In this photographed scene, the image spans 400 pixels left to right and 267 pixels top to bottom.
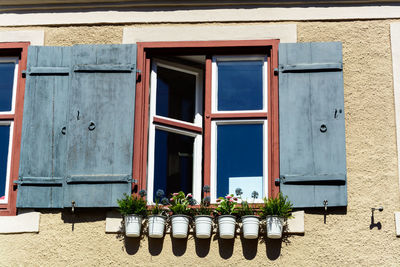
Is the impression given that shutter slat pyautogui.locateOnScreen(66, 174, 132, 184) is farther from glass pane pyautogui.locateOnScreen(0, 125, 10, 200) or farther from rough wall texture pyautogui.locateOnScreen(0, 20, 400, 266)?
glass pane pyautogui.locateOnScreen(0, 125, 10, 200)

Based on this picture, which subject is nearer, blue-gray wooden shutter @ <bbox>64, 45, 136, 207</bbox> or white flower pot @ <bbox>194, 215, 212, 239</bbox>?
white flower pot @ <bbox>194, 215, 212, 239</bbox>

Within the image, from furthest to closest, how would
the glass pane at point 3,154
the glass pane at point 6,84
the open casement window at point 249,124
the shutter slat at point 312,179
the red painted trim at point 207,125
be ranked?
the glass pane at point 6,84, the glass pane at point 3,154, the red painted trim at point 207,125, the open casement window at point 249,124, the shutter slat at point 312,179

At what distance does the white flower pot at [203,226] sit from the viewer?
7.92 metres

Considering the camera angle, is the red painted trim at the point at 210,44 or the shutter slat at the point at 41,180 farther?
the red painted trim at the point at 210,44

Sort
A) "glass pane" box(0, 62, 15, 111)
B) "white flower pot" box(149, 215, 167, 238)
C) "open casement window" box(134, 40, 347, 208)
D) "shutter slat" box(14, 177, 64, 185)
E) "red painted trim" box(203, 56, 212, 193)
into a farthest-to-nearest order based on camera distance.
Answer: "glass pane" box(0, 62, 15, 111) < "red painted trim" box(203, 56, 212, 193) < "shutter slat" box(14, 177, 64, 185) < "open casement window" box(134, 40, 347, 208) < "white flower pot" box(149, 215, 167, 238)

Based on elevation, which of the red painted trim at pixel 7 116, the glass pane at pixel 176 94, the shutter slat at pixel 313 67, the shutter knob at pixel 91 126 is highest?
the shutter slat at pixel 313 67

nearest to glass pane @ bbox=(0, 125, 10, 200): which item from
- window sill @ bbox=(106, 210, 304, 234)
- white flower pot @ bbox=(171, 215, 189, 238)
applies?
window sill @ bbox=(106, 210, 304, 234)

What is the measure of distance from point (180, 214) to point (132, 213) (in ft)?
1.34

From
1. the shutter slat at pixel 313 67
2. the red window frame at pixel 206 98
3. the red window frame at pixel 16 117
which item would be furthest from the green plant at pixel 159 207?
the shutter slat at pixel 313 67

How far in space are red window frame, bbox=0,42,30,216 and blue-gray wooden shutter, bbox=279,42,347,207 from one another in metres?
2.36

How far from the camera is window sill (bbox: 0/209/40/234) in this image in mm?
8180

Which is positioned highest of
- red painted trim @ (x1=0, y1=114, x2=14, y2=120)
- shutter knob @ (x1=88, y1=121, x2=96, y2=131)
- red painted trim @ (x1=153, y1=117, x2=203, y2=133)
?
red painted trim @ (x1=0, y1=114, x2=14, y2=120)

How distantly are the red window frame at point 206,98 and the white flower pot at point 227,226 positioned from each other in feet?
1.68

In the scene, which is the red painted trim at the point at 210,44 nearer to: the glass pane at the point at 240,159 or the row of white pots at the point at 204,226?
the glass pane at the point at 240,159
